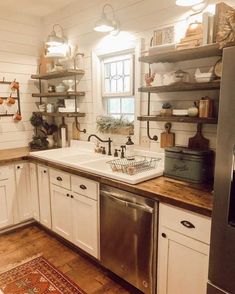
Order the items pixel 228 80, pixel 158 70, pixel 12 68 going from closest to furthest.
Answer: pixel 228 80
pixel 158 70
pixel 12 68

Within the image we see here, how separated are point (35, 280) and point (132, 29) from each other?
249cm

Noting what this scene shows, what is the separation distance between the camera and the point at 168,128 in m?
2.30

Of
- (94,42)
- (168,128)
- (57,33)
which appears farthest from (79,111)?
(168,128)

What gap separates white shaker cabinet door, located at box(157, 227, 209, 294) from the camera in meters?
1.53

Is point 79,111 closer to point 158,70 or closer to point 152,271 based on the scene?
point 158,70

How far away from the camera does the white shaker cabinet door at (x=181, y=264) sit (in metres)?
1.53

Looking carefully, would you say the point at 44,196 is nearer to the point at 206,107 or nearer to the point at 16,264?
the point at 16,264

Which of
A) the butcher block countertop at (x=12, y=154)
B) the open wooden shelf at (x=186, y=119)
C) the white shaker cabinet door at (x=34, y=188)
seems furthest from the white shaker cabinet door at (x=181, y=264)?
the butcher block countertop at (x=12, y=154)

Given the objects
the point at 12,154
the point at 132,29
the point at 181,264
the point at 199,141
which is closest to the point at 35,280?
the point at 181,264

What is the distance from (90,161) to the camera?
8.49 ft

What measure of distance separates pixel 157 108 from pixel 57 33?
1861mm

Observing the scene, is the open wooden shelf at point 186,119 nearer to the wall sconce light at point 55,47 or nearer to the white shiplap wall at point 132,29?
the white shiplap wall at point 132,29

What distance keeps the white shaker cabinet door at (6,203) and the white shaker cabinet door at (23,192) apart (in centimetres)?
10

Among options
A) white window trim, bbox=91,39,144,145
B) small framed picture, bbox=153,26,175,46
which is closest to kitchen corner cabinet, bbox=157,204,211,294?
white window trim, bbox=91,39,144,145
